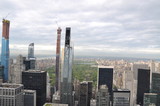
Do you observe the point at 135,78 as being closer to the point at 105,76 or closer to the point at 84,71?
the point at 105,76

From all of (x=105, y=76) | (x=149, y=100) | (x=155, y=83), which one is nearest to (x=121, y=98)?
(x=149, y=100)

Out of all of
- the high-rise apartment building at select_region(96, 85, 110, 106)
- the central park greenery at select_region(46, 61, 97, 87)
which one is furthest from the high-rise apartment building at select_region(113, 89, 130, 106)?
the central park greenery at select_region(46, 61, 97, 87)

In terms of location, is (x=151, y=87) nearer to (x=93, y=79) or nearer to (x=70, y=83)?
(x=93, y=79)

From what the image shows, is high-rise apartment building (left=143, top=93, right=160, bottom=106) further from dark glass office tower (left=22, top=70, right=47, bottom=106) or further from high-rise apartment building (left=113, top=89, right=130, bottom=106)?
dark glass office tower (left=22, top=70, right=47, bottom=106)

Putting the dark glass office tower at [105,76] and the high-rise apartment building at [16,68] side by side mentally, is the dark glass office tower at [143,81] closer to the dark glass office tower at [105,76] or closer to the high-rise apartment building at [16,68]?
the dark glass office tower at [105,76]

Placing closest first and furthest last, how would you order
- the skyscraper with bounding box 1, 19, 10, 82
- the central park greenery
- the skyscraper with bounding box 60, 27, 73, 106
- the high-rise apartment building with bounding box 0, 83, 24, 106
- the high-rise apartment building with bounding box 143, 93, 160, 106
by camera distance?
the high-rise apartment building with bounding box 0, 83, 24, 106 → the high-rise apartment building with bounding box 143, 93, 160, 106 → the skyscraper with bounding box 60, 27, 73, 106 → the central park greenery → the skyscraper with bounding box 1, 19, 10, 82

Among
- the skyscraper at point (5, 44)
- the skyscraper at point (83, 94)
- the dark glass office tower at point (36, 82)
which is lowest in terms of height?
the skyscraper at point (83, 94)

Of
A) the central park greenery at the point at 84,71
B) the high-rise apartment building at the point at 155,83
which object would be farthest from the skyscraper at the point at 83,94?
the high-rise apartment building at the point at 155,83

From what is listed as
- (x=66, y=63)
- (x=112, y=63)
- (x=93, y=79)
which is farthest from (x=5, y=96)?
(x=112, y=63)

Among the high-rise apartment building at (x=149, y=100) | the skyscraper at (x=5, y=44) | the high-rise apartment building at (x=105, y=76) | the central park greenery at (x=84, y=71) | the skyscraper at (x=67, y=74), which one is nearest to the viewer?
the high-rise apartment building at (x=149, y=100)

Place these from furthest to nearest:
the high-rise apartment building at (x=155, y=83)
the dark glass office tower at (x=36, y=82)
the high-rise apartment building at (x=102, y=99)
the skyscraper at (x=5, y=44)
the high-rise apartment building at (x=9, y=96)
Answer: the skyscraper at (x=5, y=44)
the high-rise apartment building at (x=155, y=83)
the dark glass office tower at (x=36, y=82)
the high-rise apartment building at (x=102, y=99)
the high-rise apartment building at (x=9, y=96)
